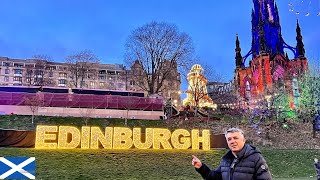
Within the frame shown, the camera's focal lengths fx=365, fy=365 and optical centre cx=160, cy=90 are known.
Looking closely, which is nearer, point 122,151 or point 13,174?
point 13,174

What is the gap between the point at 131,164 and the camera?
26.3m

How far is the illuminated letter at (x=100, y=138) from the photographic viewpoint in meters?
28.2

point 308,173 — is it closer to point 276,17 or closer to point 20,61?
point 276,17

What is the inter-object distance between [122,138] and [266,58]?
274 feet

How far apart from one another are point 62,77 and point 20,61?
15.7 metres

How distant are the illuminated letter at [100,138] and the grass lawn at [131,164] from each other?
0.47m

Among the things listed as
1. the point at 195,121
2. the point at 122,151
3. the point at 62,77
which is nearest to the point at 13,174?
the point at 122,151

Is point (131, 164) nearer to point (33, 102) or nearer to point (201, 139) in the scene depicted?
point (201, 139)

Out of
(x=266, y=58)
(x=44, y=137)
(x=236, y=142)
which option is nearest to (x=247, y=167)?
(x=236, y=142)

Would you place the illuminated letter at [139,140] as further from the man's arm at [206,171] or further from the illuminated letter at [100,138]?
the man's arm at [206,171]

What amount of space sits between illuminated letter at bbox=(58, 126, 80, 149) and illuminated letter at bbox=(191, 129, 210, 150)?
9514mm

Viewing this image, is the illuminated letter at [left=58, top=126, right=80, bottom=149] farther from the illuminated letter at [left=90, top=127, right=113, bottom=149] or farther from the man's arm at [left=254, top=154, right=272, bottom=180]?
the man's arm at [left=254, top=154, right=272, bottom=180]

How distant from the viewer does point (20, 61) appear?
123m

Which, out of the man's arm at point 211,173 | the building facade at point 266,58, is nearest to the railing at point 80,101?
the man's arm at point 211,173
